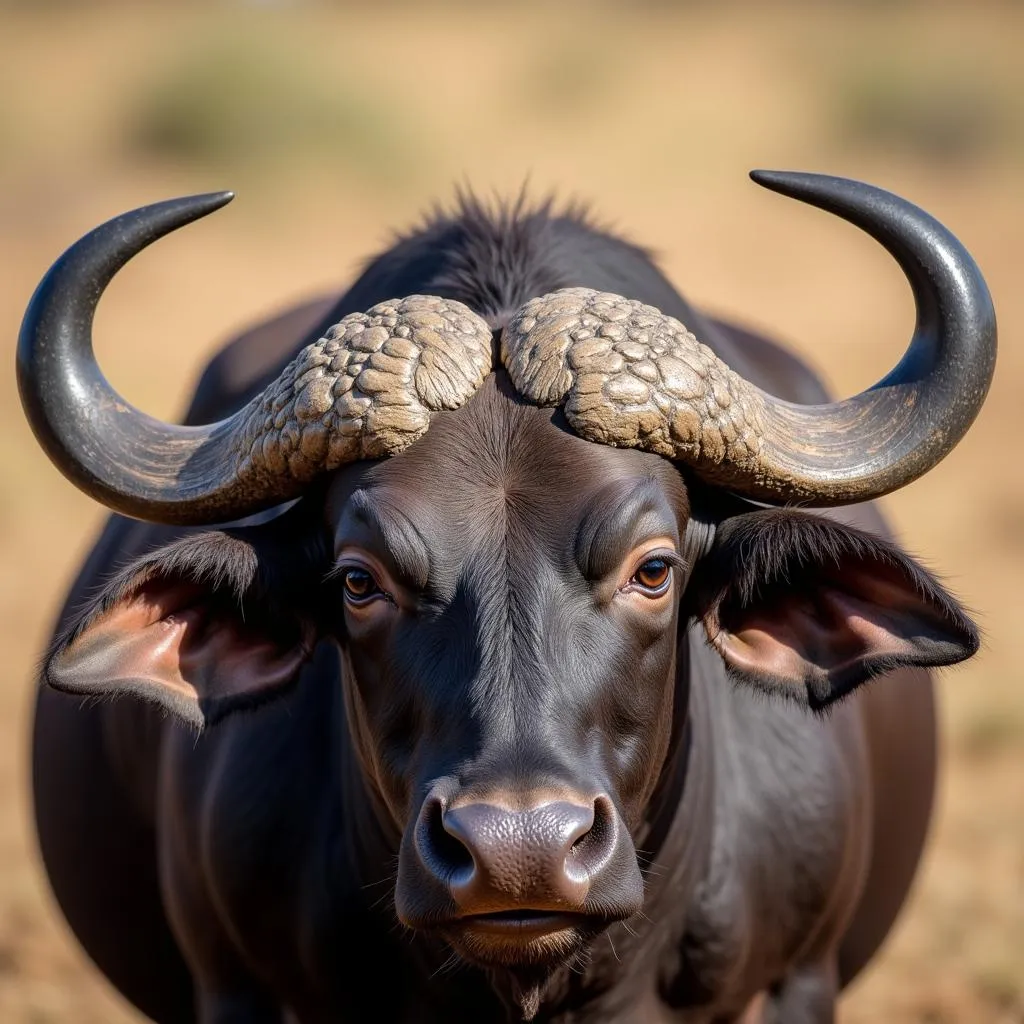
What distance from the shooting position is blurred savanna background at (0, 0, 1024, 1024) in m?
8.12

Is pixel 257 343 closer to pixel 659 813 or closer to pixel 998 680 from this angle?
pixel 659 813

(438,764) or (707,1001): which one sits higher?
(438,764)

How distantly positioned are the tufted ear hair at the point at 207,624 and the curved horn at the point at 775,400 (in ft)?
2.54

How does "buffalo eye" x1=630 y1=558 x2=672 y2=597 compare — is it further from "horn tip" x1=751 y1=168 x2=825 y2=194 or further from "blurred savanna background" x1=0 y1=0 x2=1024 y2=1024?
"horn tip" x1=751 y1=168 x2=825 y2=194

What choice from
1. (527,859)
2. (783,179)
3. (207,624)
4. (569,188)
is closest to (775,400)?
(783,179)

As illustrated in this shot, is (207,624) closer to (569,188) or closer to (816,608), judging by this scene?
(816,608)

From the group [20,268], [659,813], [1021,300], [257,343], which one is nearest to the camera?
[659,813]

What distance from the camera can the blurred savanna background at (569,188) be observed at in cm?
812

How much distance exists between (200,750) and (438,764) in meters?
1.65

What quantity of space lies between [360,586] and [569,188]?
20444 millimetres

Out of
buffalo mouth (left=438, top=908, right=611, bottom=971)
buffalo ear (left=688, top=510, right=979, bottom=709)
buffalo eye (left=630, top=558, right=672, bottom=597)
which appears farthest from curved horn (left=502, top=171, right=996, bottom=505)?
buffalo mouth (left=438, top=908, right=611, bottom=971)

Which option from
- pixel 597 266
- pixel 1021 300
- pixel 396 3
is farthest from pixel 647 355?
pixel 396 3

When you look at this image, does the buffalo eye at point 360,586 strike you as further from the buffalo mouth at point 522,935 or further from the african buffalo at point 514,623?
the buffalo mouth at point 522,935

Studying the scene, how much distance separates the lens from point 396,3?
4750 cm
